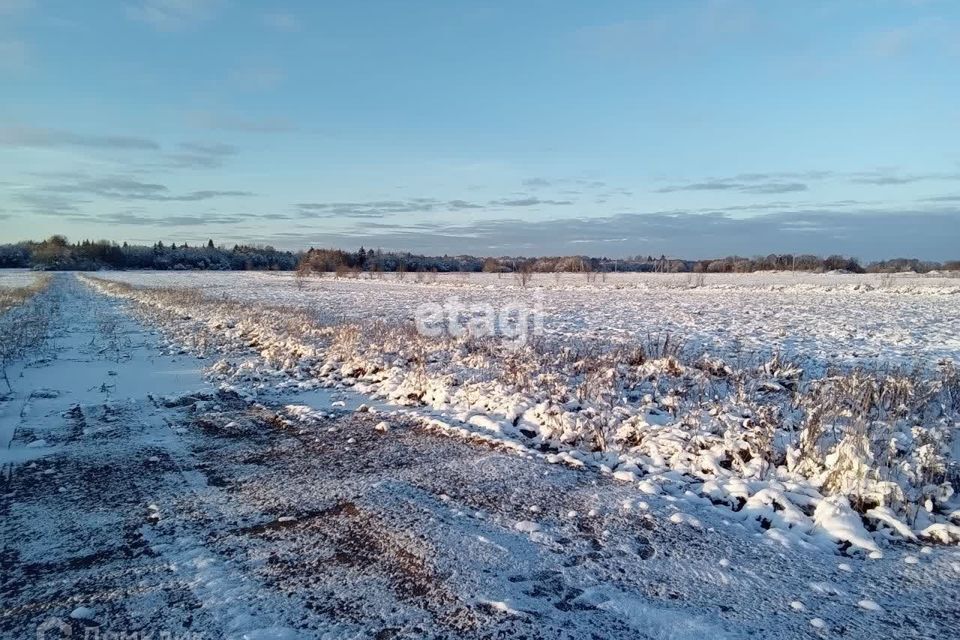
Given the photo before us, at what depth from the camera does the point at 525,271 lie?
46.1 meters

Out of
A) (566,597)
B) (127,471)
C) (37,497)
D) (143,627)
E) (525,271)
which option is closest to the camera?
(143,627)

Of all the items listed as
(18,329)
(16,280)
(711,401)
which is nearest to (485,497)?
(711,401)

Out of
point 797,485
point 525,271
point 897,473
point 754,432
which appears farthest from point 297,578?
point 525,271

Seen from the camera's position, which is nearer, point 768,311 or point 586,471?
point 586,471

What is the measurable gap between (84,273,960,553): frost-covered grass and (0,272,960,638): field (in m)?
0.04

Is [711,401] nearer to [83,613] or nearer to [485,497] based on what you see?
[485,497]

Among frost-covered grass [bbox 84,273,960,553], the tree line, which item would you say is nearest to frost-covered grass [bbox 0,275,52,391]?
frost-covered grass [bbox 84,273,960,553]

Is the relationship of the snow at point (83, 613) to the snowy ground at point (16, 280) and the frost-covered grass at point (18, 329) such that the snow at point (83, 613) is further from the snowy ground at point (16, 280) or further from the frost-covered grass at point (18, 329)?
the snowy ground at point (16, 280)

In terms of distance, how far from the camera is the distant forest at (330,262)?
236ft

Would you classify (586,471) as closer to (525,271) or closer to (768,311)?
(768,311)

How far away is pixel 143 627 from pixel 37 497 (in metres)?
2.91

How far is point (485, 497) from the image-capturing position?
17.3ft

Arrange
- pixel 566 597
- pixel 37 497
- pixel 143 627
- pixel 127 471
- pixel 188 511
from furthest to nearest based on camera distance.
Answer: pixel 127 471 < pixel 37 497 < pixel 188 511 < pixel 566 597 < pixel 143 627

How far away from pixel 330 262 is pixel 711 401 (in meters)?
69.9
